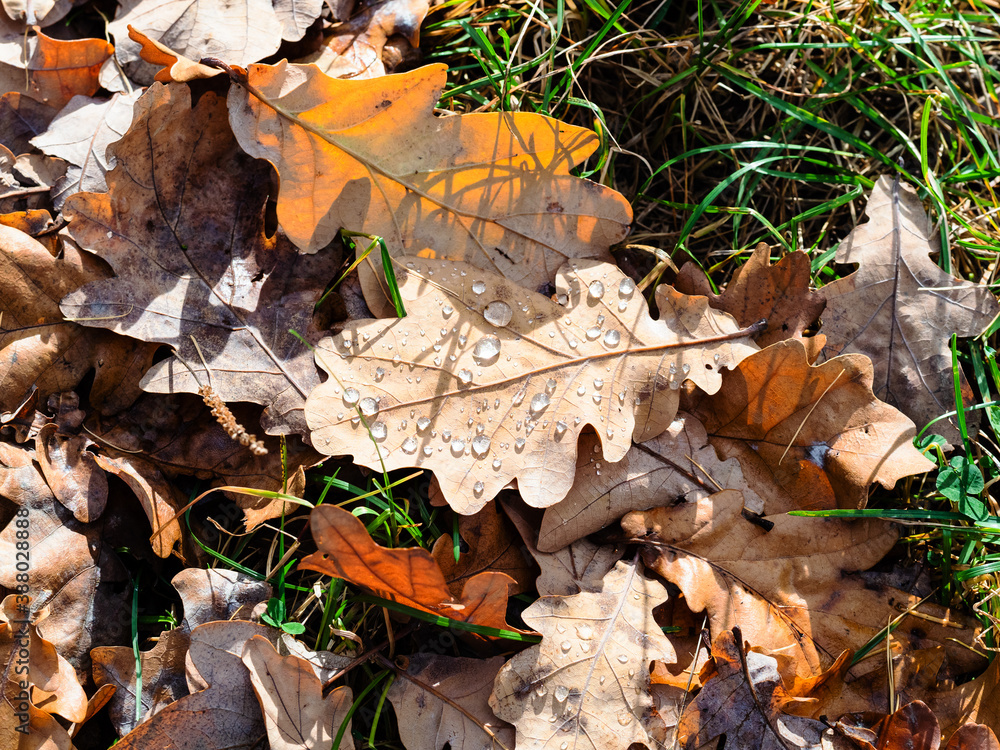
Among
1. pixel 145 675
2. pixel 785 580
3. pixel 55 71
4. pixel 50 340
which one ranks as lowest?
Answer: pixel 145 675

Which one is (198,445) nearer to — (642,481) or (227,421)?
(227,421)

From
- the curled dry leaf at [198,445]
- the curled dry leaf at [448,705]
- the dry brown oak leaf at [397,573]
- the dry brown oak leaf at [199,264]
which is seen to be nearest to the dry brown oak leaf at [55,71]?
the dry brown oak leaf at [199,264]

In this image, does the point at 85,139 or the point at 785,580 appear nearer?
the point at 785,580

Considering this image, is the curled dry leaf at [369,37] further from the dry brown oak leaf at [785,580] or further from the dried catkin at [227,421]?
the dry brown oak leaf at [785,580]

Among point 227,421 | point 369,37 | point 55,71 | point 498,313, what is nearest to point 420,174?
point 498,313

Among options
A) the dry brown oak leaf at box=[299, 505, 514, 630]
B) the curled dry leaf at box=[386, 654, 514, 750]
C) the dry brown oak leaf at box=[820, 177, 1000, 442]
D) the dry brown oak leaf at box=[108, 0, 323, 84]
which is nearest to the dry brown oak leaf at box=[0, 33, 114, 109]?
the dry brown oak leaf at box=[108, 0, 323, 84]

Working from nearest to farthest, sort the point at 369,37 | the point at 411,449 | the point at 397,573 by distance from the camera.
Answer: the point at 397,573
the point at 411,449
the point at 369,37

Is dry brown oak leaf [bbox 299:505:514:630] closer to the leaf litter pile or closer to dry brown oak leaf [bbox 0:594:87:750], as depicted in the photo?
the leaf litter pile
